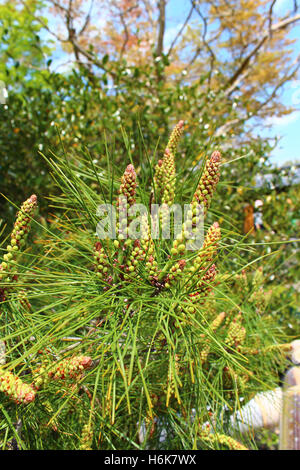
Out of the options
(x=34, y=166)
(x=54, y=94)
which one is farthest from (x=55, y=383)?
(x=54, y=94)

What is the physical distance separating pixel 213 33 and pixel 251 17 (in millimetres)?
558

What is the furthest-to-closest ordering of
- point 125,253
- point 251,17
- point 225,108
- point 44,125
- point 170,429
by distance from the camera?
point 251,17 < point 225,108 < point 44,125 < point 170,429 < point 125,253

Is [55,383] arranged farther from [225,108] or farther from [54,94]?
[225,108]

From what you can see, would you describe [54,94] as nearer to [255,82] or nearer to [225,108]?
[225,108]

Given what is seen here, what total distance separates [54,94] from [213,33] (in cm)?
398

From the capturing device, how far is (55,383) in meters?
0.51

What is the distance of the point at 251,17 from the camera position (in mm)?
4781

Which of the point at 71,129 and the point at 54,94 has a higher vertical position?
the point at 54,94

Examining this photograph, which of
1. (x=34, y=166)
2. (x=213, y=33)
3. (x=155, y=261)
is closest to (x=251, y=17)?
(x=213, y=33)

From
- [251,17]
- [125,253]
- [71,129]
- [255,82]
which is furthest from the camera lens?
[255,82]

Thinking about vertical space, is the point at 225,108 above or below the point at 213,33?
below

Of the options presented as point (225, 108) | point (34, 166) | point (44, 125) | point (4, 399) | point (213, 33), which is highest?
point (213, 33)

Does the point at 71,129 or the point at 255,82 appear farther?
the point at 255,82

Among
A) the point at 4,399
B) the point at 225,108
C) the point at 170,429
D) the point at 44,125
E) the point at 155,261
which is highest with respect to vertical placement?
the point at 225,108
